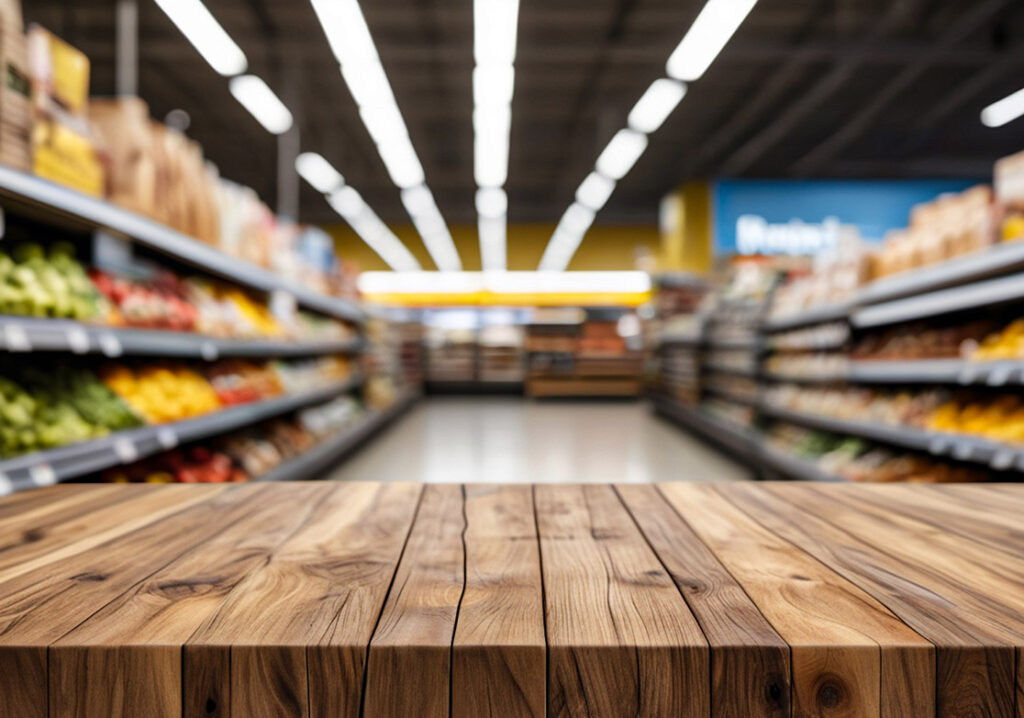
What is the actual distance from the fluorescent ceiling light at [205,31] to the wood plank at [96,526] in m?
4.30

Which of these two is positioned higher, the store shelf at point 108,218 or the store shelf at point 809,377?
the store shelf at point 108,218

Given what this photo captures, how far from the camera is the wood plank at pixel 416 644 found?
0.67 m

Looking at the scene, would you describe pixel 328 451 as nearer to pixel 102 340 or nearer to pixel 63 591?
pixel 102 340

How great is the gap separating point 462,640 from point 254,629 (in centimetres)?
23

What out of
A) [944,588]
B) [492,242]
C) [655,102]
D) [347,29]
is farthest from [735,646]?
[492,242]

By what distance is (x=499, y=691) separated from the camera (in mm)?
680

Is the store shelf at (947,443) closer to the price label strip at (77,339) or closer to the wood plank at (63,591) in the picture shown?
the wood plank at (63,591)

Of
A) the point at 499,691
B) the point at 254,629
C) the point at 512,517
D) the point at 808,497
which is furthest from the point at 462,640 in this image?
the point at 808,497

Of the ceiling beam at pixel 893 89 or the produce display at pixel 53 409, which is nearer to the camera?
the produce display at pixel 53 409

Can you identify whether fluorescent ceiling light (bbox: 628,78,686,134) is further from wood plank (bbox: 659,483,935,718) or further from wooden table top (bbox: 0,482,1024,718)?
wood plank (bbox: 659,483,935,718)

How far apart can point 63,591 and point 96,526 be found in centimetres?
34

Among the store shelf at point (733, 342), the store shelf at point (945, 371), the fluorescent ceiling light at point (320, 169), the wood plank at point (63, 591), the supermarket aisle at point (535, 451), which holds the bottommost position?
the supermarket aisle at point (535, 451)

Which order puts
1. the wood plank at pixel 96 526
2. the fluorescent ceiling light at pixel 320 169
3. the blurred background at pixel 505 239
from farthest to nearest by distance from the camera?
the fluorescent ceiling light at pixel 320 169, the blurred background at pixel 505 239, the wood plank at pixel 96 526

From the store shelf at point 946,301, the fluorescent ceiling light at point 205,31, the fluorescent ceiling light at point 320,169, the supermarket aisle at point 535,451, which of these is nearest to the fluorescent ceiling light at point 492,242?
the fluorescent ceiling light at point 320,169
